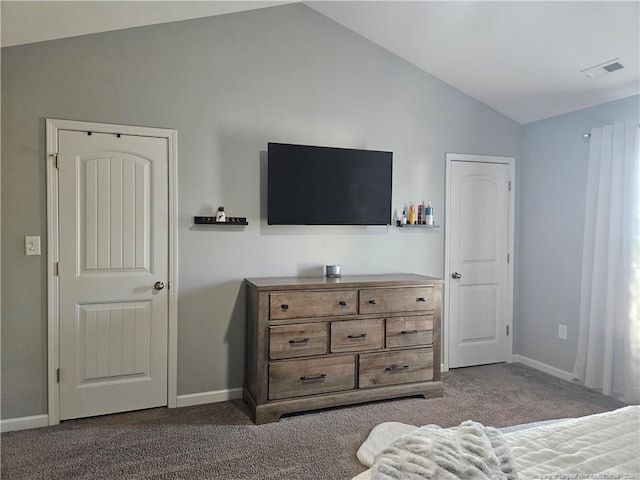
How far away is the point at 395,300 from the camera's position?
129 inches

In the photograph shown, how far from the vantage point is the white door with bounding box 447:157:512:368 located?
13.4ft

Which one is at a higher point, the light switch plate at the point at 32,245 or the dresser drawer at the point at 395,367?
the light switch plate at the point at 32,245

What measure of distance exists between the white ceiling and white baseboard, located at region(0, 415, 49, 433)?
246cm

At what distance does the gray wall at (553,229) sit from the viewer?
378 centimetres

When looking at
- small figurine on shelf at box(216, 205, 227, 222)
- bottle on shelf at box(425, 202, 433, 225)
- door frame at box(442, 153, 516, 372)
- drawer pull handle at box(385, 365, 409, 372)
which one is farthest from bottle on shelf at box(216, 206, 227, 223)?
door frame at box(442, 153, 516, 372)

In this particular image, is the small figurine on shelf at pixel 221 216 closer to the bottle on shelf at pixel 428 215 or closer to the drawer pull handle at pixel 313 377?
the drawer pull handle at pixel 313 377

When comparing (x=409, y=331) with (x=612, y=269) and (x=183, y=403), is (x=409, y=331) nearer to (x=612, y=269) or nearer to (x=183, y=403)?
(x=612, y=269)

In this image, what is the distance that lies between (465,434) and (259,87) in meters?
2.93

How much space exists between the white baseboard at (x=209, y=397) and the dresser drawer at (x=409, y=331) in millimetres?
1286

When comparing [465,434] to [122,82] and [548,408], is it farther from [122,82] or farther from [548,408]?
[122,82]

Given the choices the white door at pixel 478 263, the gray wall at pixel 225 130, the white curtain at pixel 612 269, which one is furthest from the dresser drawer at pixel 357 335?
the white curtain at pixel 612 269

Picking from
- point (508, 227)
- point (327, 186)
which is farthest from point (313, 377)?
point (508, 227)

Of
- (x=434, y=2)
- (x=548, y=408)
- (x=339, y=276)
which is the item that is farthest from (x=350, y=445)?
(x=434, y=2)

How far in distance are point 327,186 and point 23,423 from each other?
272 centimetres
